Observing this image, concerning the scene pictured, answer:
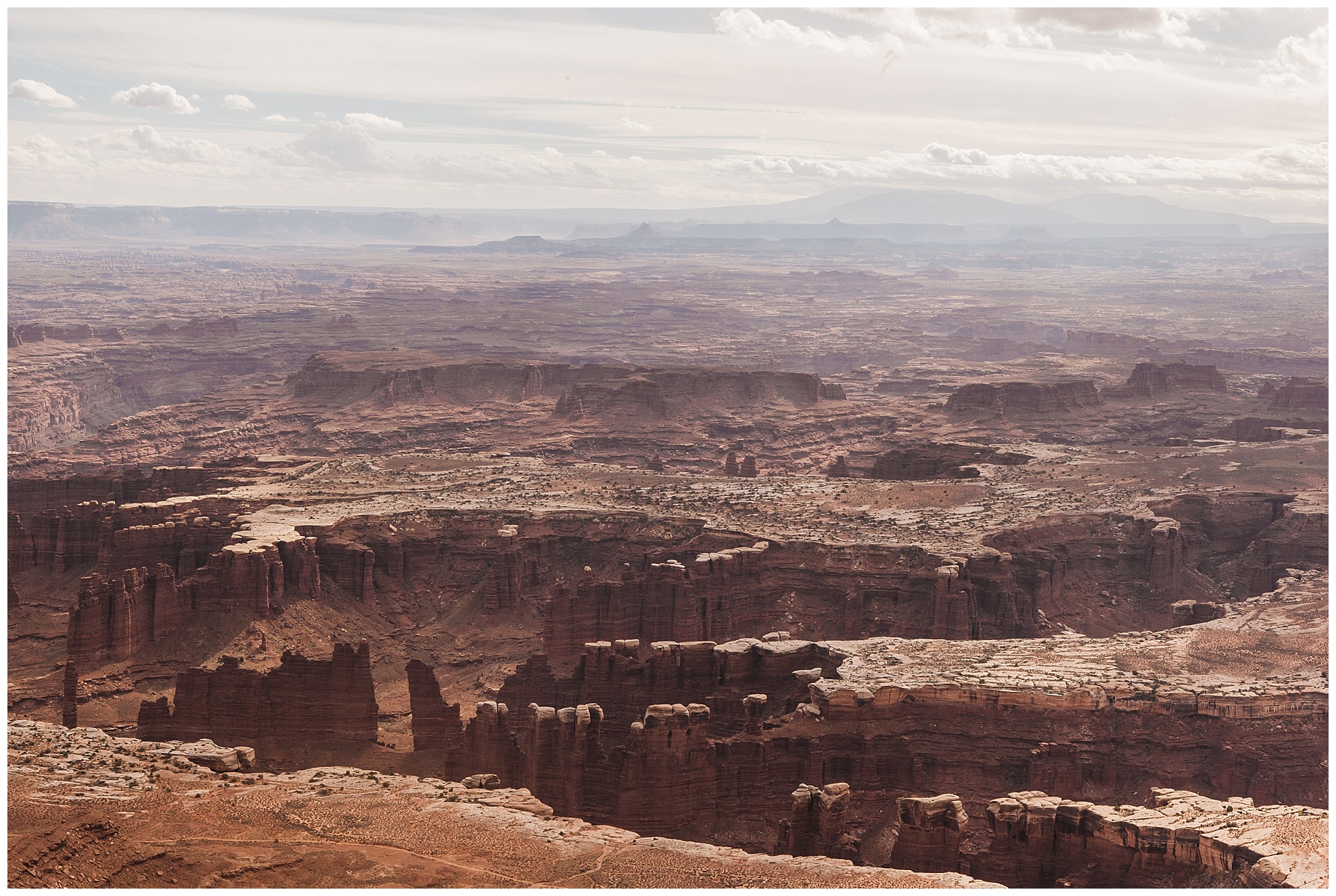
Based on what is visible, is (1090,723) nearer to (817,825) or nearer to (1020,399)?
(817,825)

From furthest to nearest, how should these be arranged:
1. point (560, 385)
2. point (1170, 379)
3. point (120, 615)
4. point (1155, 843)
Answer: point (560, 385)
point (1170, 379)
point (120, 615)
point (1155, 843)

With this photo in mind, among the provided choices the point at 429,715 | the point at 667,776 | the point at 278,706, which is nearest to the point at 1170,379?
the point at 429,715

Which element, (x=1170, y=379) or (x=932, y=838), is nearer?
(x=932, y=838)

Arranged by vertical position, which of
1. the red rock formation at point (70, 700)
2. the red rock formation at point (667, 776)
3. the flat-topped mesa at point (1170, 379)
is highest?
the flat-topped mesa at point (1170, 379)

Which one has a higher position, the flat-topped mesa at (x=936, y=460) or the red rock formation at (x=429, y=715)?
the flat-topped mesa at (x=936, y=460)

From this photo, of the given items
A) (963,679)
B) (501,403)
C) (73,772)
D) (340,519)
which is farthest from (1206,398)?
(73,772)

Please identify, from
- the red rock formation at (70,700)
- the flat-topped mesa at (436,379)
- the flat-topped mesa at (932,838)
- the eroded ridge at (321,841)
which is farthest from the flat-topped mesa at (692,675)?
the flat-topped mesa at (436,379)

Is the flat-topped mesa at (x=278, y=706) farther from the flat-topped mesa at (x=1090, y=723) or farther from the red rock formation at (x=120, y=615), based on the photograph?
the flat-topped mesa at (x=1090, y=723)

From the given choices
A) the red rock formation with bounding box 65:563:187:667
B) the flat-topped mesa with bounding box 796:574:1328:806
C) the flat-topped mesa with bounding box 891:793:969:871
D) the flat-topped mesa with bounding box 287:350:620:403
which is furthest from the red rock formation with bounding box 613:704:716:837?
the flat-topped mesa with bounding box 287:350:620:403
